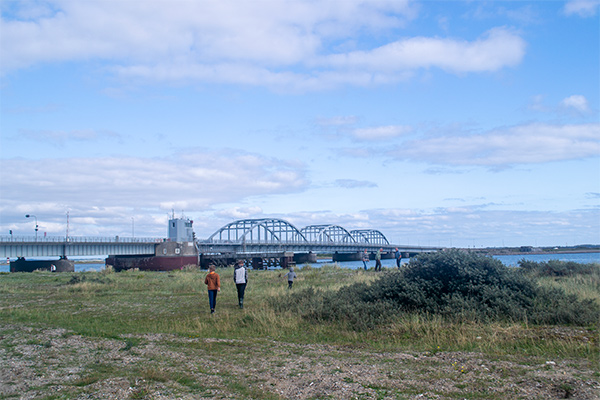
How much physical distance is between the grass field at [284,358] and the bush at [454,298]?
62cm

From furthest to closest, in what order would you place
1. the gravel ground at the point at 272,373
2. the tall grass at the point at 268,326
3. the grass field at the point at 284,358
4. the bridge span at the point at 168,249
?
the bridge span at the point at 168,249
the tall grass at the point at 268,326
the grass field at the point at 284,358
the gravel ground at the point at 272,373

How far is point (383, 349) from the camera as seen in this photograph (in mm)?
9773

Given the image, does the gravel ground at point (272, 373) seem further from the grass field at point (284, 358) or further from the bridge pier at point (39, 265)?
the bridge pier at point (39, 265)

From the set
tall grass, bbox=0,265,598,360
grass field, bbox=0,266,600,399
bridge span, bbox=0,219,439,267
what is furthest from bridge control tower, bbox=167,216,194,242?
grass field, bbox=0,266,600,399

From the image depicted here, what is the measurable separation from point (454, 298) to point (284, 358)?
5771mm

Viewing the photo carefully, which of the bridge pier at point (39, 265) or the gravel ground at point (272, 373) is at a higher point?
the gravel ground at point (272, 373)

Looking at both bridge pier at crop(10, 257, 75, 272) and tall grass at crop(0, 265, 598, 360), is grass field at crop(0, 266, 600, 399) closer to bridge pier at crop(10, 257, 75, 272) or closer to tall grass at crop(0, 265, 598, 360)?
tall grass at crop(0, 265, 598, 360)

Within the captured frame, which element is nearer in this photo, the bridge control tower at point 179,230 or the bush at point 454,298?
the bush at point 454,298

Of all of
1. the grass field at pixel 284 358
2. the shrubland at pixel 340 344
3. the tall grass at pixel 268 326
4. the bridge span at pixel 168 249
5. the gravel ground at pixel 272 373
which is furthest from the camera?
the bridge span at pixel 168 249

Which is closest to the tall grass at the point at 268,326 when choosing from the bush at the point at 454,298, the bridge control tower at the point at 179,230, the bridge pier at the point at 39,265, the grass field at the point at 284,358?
the grass field at the point at 284,358

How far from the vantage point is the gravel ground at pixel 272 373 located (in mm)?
6809

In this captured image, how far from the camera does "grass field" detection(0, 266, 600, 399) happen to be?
696cm

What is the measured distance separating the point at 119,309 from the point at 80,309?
1605mm

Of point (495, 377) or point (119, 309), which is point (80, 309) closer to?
point (119, 309)
